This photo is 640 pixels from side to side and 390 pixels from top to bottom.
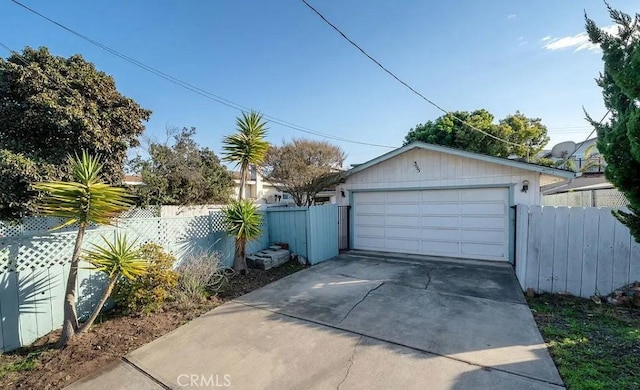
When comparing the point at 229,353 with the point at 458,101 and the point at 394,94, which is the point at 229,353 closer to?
the point at 394,94

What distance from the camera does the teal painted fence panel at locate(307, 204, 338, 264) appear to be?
301 inches

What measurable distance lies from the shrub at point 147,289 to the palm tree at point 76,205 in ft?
2.38

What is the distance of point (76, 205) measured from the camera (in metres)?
3.47

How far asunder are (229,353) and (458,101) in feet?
37.2

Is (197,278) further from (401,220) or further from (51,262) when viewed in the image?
(401,220)

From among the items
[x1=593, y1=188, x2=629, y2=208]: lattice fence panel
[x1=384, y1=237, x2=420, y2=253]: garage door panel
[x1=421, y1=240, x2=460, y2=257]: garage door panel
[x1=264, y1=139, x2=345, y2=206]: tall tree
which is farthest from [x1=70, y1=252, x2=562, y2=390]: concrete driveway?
[x1=264, y1=139, x2=345, y2=206]: tall tree

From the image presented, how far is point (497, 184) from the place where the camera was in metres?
7.49

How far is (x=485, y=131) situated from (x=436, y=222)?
11036mm

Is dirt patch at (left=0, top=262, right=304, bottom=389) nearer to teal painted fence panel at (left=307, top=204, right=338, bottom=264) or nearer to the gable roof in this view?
teal painted fence panel at (left=307, top=204, right=338, bottom=264)

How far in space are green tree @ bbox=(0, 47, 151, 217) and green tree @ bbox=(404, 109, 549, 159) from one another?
54.1ft

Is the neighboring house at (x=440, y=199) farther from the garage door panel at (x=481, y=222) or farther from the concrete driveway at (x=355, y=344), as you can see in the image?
the concrete driveway at (x=355, y=344)

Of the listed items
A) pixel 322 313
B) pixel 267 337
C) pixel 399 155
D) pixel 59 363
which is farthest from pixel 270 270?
pixel 399 155

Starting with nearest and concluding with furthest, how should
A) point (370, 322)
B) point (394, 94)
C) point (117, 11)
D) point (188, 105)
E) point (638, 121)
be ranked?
1. point (638, 121)
2. point (370, 322)
3. point (117, 11)
4. point (394, 94)
5. point (188, 105)

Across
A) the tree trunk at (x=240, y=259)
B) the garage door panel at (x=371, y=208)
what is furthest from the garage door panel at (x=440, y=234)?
the tree trunk at (x=240, y=259)
